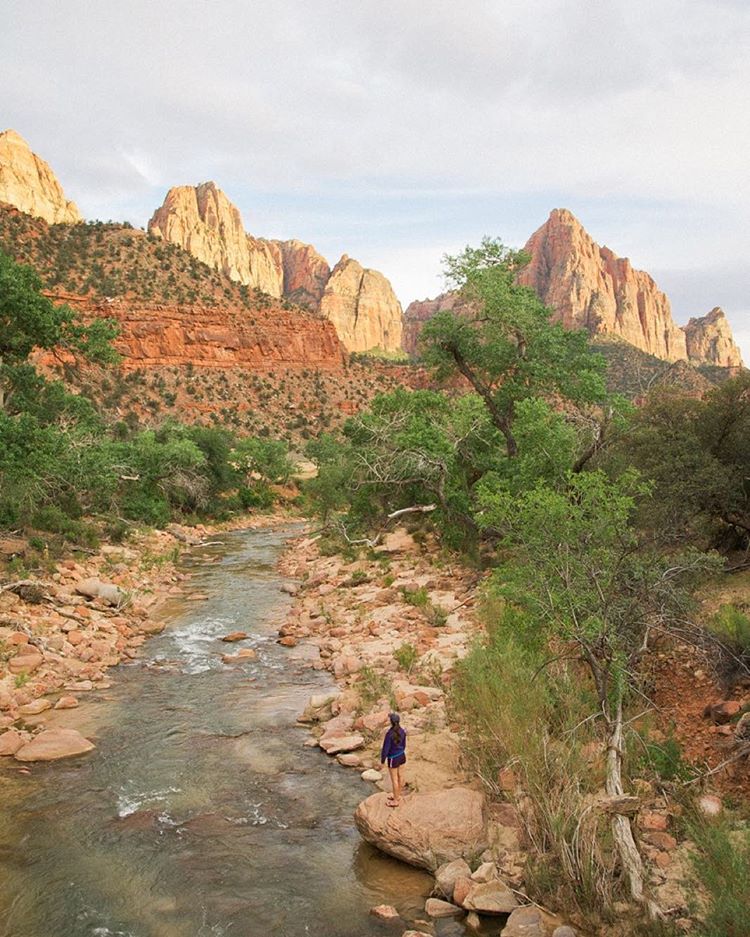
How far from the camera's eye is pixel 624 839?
5.58 m

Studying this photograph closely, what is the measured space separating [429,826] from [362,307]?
521ft

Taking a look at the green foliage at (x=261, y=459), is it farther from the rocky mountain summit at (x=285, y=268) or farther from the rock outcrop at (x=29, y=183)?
the rocky mountain summit at (x=285, y=268)

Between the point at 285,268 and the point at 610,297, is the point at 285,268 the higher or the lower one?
the higher one

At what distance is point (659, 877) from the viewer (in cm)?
571

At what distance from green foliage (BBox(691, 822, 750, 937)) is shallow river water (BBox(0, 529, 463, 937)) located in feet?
6.47

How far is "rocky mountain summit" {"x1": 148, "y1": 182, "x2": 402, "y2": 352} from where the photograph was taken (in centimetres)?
13825

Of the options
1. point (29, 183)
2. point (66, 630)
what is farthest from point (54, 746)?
point (29, 183)

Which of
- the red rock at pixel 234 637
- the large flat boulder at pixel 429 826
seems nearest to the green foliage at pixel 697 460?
the large flat boulder at pixel 429 826

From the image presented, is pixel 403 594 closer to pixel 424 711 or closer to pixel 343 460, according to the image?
pixel 424 711

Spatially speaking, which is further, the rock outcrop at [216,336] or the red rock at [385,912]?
the rock outcrop at [216,336]

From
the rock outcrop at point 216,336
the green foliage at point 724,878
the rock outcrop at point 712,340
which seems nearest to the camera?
the green foliage at point 724,878

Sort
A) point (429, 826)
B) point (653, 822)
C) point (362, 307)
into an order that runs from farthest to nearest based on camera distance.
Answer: point (362, 307) → point (429, 826) → point (653, 822)

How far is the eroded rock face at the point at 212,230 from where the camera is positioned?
136250 millimetres

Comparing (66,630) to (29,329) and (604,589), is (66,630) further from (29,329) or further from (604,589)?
(604,589)
